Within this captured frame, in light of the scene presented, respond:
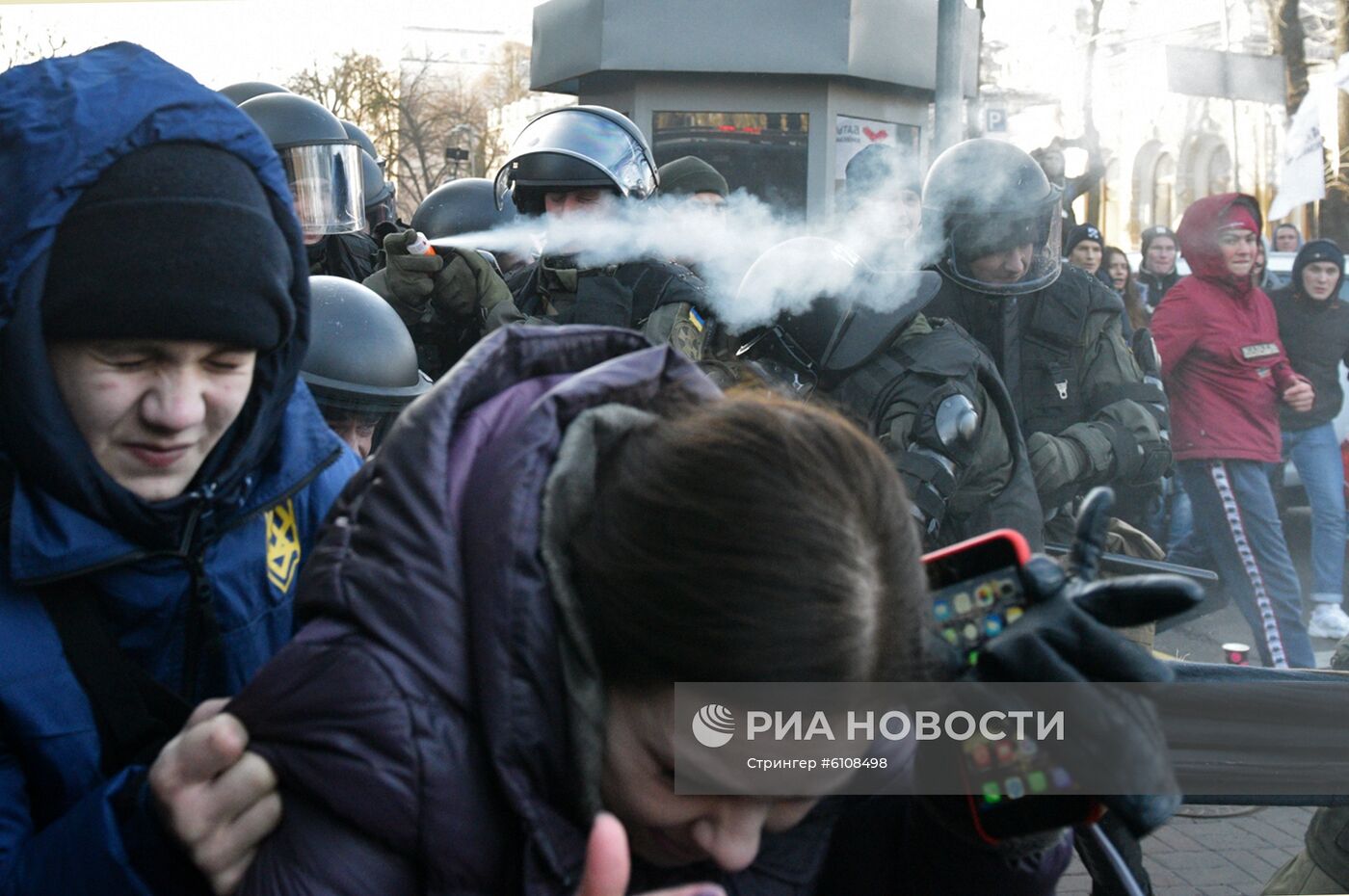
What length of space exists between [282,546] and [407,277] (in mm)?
3240

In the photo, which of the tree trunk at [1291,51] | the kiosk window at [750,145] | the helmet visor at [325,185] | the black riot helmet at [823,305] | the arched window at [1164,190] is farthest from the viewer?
the arched window at [1164,190]

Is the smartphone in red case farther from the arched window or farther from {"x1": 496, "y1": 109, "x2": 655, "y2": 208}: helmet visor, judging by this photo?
the arched window

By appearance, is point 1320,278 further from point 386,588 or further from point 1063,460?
point 386,588

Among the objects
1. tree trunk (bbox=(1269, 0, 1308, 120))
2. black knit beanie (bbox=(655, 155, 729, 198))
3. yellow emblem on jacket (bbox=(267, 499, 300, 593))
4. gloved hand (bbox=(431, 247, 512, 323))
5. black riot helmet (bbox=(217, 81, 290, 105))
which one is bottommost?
yellow emblem on jacket (bbox=(267, 499, 300, 593))

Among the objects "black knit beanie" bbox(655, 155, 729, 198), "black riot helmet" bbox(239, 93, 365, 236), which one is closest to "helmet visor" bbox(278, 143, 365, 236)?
"black riot helmet" bbox(239, 93, 365, 236)

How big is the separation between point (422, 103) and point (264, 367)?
29.3 m

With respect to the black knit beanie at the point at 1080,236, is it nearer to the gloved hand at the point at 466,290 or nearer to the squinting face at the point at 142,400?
the gloved hand at the point at 466,290

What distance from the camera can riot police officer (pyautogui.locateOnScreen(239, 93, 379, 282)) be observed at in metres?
4.68

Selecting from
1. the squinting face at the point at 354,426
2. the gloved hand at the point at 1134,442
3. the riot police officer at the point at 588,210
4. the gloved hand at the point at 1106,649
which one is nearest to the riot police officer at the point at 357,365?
the squinting face at the point at 354,426

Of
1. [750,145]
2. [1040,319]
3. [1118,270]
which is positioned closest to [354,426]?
[1040,319]

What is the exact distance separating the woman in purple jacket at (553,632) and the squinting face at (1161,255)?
8.92 metres

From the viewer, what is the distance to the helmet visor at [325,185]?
184 inches

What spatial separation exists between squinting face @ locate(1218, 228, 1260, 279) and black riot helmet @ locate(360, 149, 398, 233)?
394 cm

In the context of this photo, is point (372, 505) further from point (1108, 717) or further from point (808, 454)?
point (1108, 717)
